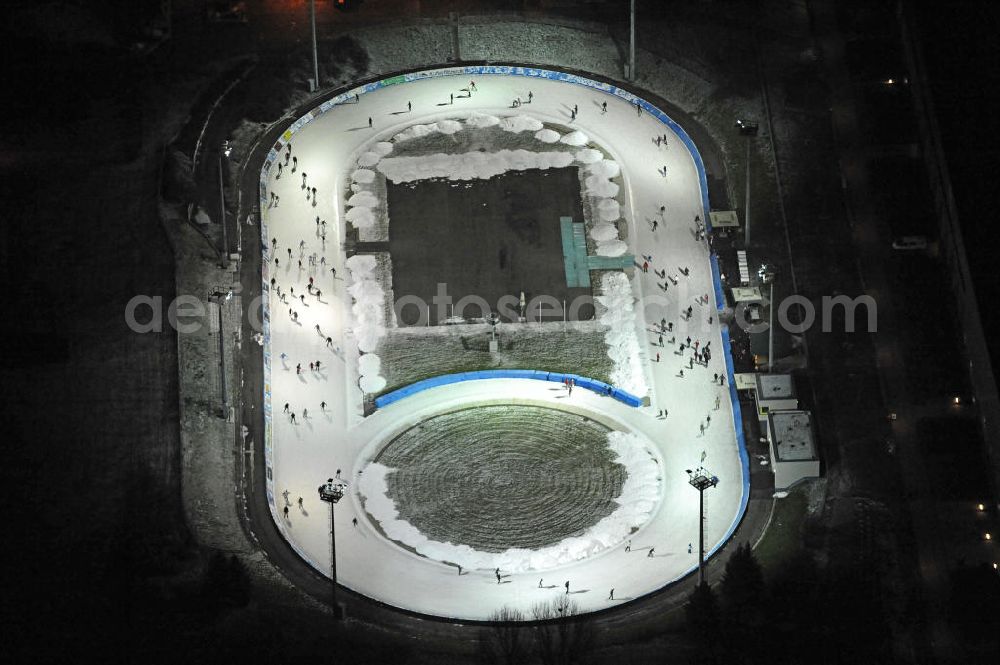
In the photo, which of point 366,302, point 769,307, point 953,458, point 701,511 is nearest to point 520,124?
point 366,302

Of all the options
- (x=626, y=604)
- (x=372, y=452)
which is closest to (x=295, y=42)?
(x=372, y=452)

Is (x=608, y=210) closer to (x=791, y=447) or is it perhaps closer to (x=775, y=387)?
(x=775, y=387)

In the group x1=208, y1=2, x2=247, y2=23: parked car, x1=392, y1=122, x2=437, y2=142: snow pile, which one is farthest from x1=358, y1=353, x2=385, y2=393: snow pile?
x1=208, y1=2, x2=247, y2=23: parked car

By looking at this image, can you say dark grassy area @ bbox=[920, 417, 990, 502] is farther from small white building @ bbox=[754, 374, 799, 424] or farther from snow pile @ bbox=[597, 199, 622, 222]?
snow pile @ bbox=[597, 199, 622, 222]

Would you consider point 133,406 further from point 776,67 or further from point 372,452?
point 776,67

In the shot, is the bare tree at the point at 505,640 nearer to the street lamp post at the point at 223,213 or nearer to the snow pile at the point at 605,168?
the street lamp post at the point at 223,213

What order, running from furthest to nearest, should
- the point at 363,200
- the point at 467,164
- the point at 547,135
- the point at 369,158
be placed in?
the point at 547,135 → the point at 369,158 → the point at 467,164 → the point at 363,200

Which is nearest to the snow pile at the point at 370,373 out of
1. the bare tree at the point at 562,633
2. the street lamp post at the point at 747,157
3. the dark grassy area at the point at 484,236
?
the dark grassy area at the point at 484,236
